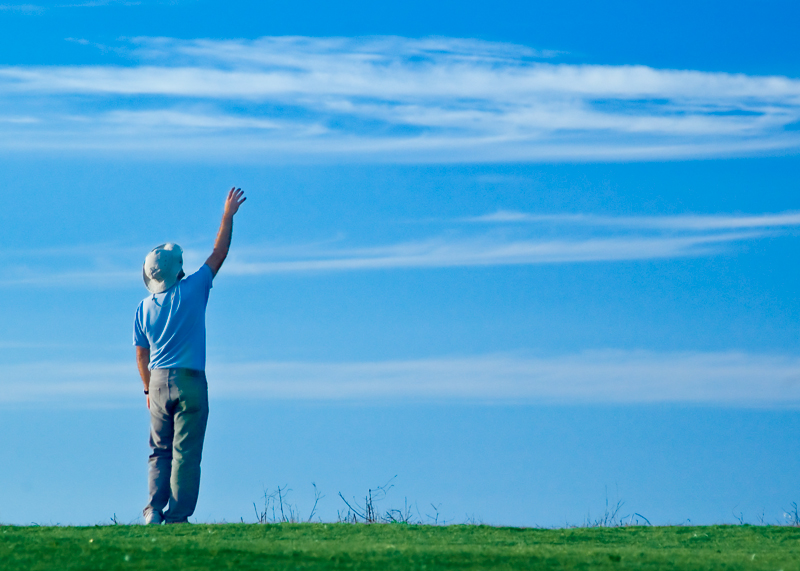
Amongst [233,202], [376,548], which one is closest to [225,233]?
[233,202]

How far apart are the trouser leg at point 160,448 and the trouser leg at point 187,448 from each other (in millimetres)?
122

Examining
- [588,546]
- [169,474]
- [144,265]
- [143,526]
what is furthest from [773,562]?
[144,265]

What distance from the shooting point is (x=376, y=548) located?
557 cm

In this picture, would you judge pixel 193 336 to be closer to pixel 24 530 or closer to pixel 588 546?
pixel 24 530

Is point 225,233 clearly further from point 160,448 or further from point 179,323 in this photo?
point 160,448

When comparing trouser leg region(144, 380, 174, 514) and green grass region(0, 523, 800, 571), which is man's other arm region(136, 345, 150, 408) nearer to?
trouser leg region(144, 380, 174, 514)

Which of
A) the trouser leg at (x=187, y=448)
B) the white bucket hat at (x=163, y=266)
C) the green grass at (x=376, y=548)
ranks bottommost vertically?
the green grass at (x=376, y=548)

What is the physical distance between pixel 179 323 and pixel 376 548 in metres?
3.41

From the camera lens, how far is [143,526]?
23.4ft

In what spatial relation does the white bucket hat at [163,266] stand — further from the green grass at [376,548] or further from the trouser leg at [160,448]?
the green grass at [376,548]

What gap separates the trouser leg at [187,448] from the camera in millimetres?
7941

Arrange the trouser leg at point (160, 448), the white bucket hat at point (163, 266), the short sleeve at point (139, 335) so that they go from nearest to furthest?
the trouser leg at point (160, 448)
the white bucket hat at point (163, 266)
the short sleeve at point (139, 335)

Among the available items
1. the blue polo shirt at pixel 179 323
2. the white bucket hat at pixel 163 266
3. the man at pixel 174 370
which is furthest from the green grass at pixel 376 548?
the white bucket hat at pixel 163 266

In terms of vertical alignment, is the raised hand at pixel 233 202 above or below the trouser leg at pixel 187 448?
above
